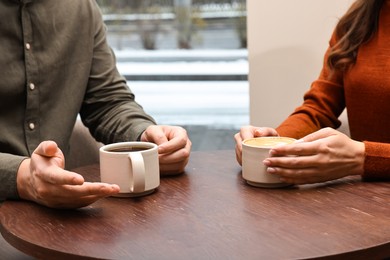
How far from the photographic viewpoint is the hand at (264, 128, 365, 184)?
1.17 metres

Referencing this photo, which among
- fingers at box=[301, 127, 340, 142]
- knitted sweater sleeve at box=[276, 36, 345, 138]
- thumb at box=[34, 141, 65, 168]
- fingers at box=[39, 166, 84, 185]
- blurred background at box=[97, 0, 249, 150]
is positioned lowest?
blurred background at box=[97, 0, 249, 150]

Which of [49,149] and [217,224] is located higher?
[49,149]

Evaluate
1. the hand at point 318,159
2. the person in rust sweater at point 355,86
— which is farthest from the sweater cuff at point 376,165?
the person in rust sweater at point 355,86

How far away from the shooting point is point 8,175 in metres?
1.22

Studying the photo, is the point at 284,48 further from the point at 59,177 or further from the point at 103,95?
the point at 59,177

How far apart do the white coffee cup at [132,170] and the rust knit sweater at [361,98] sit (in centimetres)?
51

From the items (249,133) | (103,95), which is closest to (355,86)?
(249,133)

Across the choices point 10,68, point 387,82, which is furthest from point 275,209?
point 10,68

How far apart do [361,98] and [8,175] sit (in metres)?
0.94

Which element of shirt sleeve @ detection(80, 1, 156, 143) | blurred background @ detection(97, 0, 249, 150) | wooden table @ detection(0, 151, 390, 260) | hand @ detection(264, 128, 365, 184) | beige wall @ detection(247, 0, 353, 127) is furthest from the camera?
blurred background @ detection(97, 0, 249, 150)

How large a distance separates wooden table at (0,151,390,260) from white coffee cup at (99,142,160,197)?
0.08ft

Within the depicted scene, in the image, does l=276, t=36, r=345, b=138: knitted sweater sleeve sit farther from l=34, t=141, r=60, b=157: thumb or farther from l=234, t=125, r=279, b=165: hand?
l=34, t=141, r=60, b=157: thumb

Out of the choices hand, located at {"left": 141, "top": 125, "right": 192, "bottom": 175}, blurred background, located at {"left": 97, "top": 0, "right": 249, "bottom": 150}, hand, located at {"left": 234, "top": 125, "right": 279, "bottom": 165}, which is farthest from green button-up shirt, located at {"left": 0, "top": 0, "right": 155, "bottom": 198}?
blurred background, located at {"left": 97, "top": 0, "right": 249, "bottom": 150}

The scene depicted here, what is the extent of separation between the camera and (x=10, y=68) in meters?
1.51
